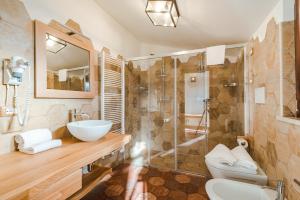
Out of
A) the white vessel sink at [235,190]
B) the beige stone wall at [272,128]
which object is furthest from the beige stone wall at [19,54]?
the beige stone wall at [272,128]

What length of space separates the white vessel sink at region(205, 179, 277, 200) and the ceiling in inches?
63.8

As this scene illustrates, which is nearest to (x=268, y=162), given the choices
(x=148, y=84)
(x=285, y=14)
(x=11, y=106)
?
(x=285, y=14)

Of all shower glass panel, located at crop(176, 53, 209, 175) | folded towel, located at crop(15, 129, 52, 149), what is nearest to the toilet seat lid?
shower glass panel, located at crop(176, 53, 209, 175)

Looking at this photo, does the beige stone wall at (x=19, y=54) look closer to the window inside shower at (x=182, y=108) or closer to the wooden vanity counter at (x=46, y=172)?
the wooden vanity counter at (x=46, y=172)

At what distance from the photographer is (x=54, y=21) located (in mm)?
1650

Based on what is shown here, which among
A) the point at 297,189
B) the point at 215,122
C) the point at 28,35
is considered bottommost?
the point at 297,189

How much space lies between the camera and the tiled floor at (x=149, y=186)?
72.7 inches

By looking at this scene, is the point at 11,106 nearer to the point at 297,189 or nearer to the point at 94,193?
the point at 94,193

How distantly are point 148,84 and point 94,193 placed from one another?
197 centimetres

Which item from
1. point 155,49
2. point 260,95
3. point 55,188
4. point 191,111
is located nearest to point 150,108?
point 191,111

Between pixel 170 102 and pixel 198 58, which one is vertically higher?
pixel 198 58

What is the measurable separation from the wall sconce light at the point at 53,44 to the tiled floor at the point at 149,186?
1681 mm

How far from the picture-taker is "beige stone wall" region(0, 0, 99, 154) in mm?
1234

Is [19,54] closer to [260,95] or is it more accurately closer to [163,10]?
[163,10]
